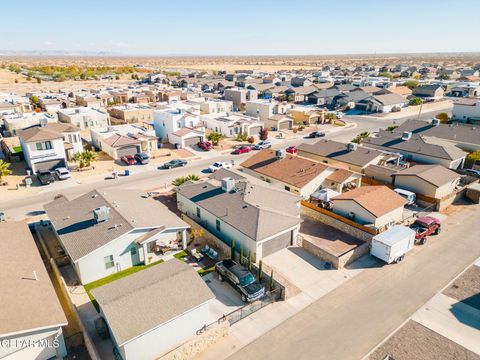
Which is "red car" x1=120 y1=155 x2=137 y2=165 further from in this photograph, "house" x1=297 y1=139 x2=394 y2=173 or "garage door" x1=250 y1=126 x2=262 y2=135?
"house" x1=297 y1=139 x2=394 y2=173

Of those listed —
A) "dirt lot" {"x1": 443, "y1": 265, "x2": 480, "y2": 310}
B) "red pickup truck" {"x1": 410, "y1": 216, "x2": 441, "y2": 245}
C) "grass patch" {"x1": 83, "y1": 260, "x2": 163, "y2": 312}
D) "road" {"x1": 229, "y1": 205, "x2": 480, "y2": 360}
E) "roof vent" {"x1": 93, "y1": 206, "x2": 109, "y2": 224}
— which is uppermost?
"roof vent" {"x1": 93, "y1": 206, "x2": 109, "y2": 224}

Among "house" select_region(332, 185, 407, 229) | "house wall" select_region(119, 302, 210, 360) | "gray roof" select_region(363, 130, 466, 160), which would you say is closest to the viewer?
"house wall" select_region(119, 302, 210, 360)

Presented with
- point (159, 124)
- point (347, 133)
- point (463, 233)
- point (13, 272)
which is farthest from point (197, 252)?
point (347, 133)

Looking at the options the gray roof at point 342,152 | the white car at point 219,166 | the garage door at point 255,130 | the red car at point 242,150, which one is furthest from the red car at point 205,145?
the gray roof at point 342,152

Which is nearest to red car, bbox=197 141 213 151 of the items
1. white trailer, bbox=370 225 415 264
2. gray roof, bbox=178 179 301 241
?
gray roof, bbox=178 179 301 241

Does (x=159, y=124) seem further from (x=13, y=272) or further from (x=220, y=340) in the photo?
(x=220, y=340)

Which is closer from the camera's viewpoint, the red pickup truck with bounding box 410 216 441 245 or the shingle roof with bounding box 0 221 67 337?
the shingle roof with bounding box 0 221 67 337

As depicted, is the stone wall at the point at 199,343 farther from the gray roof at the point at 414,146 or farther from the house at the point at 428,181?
the gray roof at the point at 414,146
